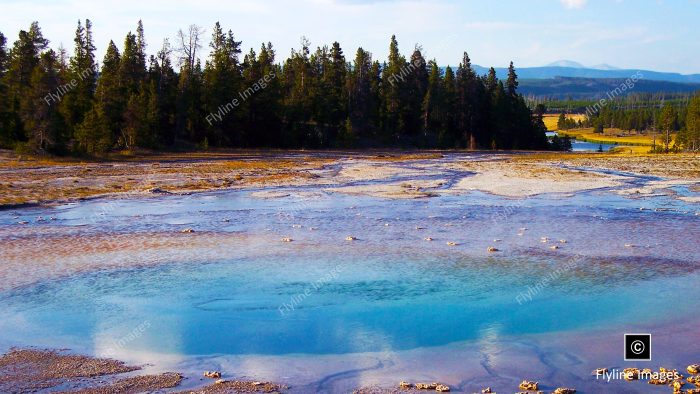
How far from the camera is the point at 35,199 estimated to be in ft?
91.8

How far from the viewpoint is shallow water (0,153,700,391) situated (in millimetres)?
10492

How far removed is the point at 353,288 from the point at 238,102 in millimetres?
52079

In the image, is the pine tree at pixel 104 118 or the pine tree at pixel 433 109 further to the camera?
the pine tree at pixel 433 109

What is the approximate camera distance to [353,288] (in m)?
14.2

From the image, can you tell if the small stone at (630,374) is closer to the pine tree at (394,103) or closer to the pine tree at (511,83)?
the pine tree at (394,103)

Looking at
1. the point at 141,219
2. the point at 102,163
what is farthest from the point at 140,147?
the point at 141,219

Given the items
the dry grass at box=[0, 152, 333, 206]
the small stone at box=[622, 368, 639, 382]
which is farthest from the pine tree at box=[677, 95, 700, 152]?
the small stone at box=[622, 368, 639, 382]

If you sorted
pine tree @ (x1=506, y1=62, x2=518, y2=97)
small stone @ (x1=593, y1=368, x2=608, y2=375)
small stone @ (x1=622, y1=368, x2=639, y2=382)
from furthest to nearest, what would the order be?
pine tree @ (x1=506, y1=62, x2=518, y2=97) < small stone @ (x1=593, y1=368, x2=608, y2=375) < small stone @ (x1=622, y1=368, x2=639, y2=382)

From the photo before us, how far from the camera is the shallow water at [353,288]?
34.4ft

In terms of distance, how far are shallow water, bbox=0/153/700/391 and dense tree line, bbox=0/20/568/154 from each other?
26391mm

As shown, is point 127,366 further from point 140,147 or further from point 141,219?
point 140,147

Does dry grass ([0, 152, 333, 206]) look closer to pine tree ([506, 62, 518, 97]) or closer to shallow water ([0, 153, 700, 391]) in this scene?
shallow water ([0, 153, 700, 391])

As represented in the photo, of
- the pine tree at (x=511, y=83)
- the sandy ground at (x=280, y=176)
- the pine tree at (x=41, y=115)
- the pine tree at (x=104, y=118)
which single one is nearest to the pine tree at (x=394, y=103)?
the pine tree at (x=511, y=83)

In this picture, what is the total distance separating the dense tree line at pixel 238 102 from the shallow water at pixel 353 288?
86.6 ft
